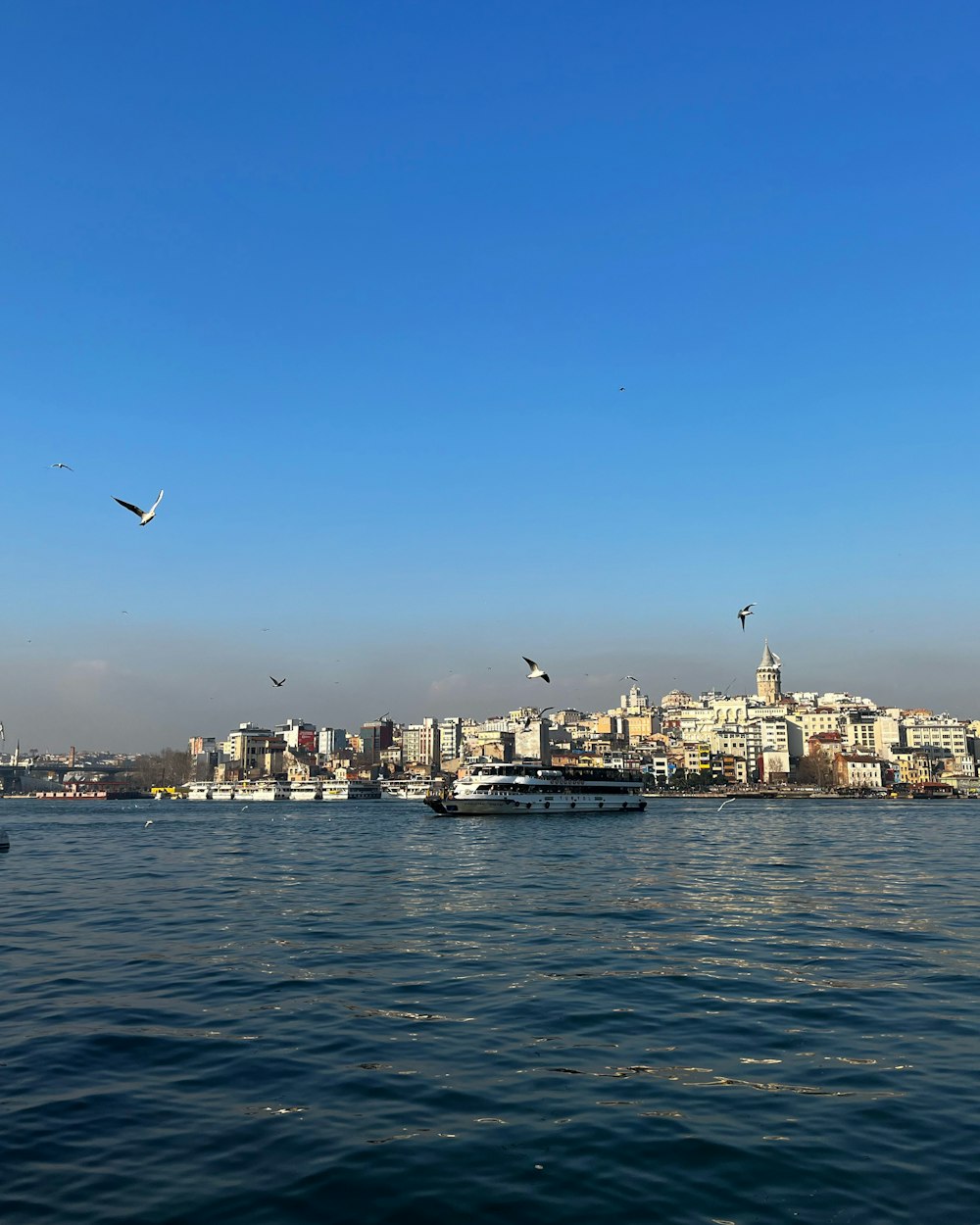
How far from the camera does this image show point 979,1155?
7367 millimetres

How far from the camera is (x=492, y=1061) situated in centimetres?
991

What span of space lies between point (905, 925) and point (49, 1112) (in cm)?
1657

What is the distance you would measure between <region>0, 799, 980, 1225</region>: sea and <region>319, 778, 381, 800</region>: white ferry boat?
151812 mm

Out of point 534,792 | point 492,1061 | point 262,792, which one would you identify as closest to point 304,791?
point 262,792

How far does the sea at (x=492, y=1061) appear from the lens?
6809 millimetres

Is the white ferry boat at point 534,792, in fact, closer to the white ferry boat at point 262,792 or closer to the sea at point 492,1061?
the sea at point 492,1061

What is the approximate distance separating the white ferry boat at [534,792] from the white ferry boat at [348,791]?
285ft

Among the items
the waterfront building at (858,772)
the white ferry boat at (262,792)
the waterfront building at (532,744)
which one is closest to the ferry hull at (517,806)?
the white ferry boat at (262,792)

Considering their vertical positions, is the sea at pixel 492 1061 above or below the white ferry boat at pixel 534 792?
above

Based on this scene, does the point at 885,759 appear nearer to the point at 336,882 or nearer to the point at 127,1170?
the point at 336,882

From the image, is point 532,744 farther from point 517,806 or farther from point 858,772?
point 517,806

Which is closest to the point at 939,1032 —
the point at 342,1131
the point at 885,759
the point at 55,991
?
the point at 342,1131

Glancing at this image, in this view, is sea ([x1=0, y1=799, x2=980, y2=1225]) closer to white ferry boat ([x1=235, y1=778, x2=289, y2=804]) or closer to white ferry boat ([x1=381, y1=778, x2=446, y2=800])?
white ferry boat ([x1=381, y1=778, x2=446, y2=800])

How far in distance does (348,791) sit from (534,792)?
96800 mm
